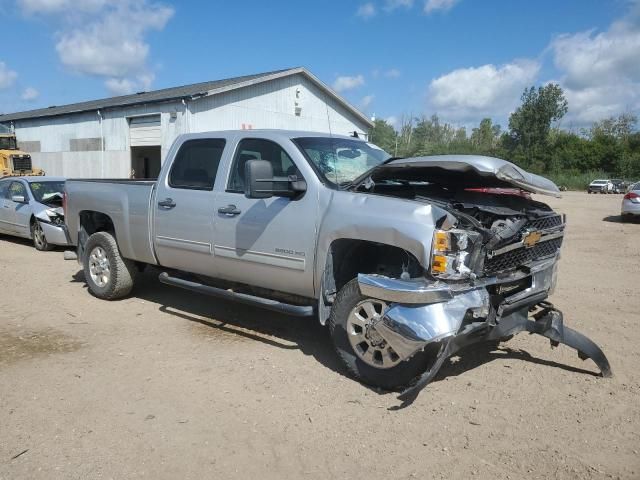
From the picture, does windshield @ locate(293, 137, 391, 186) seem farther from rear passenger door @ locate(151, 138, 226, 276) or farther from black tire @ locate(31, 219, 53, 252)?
black tire @ locate(31, 219, 53, 252)

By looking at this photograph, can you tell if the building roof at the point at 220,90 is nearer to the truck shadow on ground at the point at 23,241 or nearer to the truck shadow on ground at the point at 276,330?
the truck shadow on ground at the point at 23,241

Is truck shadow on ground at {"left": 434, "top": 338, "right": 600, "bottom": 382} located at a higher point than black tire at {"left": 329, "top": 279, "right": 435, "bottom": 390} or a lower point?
lower

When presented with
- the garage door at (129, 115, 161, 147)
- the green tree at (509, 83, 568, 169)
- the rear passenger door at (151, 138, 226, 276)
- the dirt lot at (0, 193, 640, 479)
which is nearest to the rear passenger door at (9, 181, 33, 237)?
the dirt lot at (0, 193, 640, 479)

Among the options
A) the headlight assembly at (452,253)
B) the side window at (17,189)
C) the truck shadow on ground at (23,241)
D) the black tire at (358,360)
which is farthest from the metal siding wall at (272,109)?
the headlight assembly at (452,253)

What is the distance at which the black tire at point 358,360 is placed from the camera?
13.6 feet

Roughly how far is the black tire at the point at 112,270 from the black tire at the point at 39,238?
4384 mm

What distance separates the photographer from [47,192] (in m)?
11.5

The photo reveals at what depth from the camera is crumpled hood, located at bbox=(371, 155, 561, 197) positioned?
4145mm

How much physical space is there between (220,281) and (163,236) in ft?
2.65

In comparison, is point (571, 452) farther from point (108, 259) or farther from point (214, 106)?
point (214, 106)

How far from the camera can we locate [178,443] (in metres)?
3.51

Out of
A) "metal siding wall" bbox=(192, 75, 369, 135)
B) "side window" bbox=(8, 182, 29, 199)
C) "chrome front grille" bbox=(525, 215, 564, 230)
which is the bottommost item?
"side window" bbox=(8, 182, 29, 199)

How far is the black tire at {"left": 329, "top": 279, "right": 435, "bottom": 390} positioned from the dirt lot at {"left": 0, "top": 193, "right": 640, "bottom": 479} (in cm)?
12

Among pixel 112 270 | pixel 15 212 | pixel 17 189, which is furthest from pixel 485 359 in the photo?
pixel 17 189
